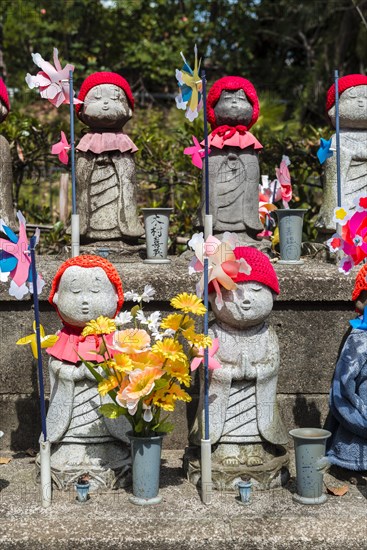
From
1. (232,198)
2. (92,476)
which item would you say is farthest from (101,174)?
(92,476)

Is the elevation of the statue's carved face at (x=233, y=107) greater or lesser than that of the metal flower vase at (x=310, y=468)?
greater

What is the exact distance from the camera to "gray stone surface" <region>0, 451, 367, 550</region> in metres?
3.40

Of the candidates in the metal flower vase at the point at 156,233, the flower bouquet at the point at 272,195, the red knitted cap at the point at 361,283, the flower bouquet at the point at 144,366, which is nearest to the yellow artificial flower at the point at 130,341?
the flower bouquet at the point at 144,366

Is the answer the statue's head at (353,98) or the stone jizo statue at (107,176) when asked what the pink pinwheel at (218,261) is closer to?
the stone jizo statue at (107,176)

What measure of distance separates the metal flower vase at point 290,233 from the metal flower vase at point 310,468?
154 centimetres

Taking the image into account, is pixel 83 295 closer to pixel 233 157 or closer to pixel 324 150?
pixel 233 157

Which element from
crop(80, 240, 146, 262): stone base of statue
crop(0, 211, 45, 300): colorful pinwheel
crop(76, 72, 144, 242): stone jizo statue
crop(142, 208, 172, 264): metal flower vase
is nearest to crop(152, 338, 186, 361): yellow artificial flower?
crop(0, 211, 45, 300): colorful pinwheel

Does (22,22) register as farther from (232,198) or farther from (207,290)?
(207,290)

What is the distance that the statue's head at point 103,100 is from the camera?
504 cm

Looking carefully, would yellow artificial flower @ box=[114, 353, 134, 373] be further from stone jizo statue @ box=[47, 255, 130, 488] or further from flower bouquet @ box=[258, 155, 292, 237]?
flower bouquet @ box=[258, 155, 292, 237]

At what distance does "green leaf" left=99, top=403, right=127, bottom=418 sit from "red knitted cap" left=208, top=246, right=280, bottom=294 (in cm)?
72

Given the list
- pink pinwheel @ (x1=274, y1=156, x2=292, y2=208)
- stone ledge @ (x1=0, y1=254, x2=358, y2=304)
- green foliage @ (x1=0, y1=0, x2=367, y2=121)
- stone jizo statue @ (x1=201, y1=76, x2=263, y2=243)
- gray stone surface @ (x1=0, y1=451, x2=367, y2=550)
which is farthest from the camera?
green foliage @ (x1=0, y1=0, x2=367, y2=121)

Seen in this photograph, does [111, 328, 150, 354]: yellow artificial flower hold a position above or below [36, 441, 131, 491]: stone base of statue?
above

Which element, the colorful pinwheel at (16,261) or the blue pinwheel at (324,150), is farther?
the blue pinwheel at (324,150)
